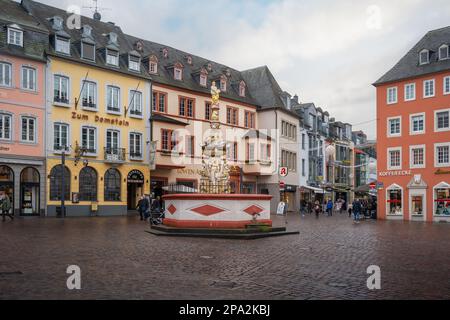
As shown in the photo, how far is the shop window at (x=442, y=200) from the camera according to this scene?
41062mm

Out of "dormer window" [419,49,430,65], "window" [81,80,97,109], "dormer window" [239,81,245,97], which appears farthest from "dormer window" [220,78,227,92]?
"dormer window" [419,49,430,65]

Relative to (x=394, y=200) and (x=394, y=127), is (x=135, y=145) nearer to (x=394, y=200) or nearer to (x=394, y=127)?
(x=394, y=127)

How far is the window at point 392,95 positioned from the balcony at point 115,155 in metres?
22.9

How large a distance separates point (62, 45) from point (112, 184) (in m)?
11.1

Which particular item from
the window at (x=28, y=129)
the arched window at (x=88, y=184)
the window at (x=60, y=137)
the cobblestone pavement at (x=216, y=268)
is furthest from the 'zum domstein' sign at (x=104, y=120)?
the cobblestone pavement at (x=216, y=268)

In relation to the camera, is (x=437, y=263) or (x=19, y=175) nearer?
(x=437, y=263)

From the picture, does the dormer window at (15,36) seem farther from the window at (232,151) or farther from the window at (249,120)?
the window at (249,120)

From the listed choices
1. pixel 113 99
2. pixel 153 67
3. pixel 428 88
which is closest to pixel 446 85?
pixel 428 88

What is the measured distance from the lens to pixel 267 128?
57.1 meters

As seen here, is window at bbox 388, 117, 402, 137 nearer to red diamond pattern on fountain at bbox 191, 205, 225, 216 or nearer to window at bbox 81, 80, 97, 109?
window at bbox 81, 80, 97, 109

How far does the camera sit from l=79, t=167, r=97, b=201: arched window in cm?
3938

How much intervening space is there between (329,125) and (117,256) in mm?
65572
